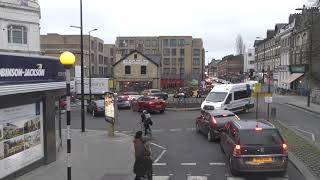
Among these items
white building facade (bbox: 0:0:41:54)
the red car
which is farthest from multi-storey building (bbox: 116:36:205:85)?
white building facade (bbox: 0:0:41:54)

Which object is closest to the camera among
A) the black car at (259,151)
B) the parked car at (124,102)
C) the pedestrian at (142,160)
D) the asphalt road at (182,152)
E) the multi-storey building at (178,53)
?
the pedestrian at (142,160)

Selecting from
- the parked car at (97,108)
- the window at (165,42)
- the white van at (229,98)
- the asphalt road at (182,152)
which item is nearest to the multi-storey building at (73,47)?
the window at (165,42)

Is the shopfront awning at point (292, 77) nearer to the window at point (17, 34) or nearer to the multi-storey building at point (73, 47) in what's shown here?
the multi-storey building at point (73, 47)

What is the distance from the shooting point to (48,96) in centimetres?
1622

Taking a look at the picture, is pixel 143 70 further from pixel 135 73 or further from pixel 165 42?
pixel 165 42

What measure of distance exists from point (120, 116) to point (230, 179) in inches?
884

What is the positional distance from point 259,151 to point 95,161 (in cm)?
616

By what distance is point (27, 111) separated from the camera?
1492 centimetres

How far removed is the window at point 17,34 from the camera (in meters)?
31.0

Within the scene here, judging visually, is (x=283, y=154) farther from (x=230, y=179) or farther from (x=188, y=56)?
(x=188, y=56)

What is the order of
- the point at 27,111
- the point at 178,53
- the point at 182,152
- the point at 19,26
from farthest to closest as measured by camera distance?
the point at 178,53 < the point at 19,26 < the point at 182,152 < the point at 27,111

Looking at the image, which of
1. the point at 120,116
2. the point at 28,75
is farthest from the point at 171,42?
the point at 28,75

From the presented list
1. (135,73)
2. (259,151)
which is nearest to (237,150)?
(259,151)

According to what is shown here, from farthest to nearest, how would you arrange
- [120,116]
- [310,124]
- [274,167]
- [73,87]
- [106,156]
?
[73,87] → [120,116] → [310,124] → [106,156] → [274,167]
